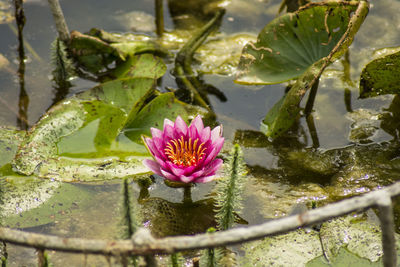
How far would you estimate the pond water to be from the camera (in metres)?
2.52

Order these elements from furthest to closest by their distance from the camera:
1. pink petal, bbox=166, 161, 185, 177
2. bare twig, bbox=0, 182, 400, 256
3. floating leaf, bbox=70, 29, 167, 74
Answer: floating leaf, bbox=70, 29, 167, 74, pink petal, bbox=166, 161, 185, 177, bare twig, bbox=0, 182, 400, 256

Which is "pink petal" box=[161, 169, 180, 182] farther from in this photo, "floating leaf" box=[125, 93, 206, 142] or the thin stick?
the thin stick

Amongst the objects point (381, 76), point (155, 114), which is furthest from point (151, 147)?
point (381, 76)

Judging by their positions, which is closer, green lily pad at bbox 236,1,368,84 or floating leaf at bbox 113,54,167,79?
green lily pad at bbox 236,1,368,84

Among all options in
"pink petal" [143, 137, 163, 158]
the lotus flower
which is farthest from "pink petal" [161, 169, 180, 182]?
"pink petal" [143, 137, 163, 158]

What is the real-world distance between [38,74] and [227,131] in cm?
162

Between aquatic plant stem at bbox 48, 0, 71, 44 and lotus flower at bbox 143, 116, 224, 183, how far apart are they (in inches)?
62.2

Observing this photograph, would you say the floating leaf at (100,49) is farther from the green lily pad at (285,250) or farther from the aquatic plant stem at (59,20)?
the green lily pad at (285,250)

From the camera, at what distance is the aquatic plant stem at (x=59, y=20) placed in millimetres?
3439

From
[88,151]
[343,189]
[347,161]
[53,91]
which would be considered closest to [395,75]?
[347,161]

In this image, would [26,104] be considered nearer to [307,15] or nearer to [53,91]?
[53,91]

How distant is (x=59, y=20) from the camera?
3.52 meters

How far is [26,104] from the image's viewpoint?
10.9 feet

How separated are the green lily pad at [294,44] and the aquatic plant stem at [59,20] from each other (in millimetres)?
1470
